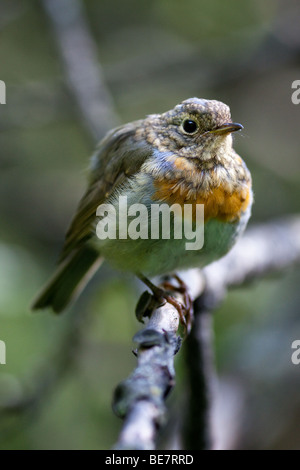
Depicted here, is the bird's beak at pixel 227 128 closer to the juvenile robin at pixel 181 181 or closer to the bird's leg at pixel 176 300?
the juvenile robin at pixel 181 181

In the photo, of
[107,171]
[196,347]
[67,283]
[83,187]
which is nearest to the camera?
[196,347]

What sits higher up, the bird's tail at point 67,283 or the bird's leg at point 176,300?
the bird's tail at point 67,283

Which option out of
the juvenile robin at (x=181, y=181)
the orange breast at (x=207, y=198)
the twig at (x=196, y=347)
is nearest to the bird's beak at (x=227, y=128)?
the juvenile robin at (x=181, y=181)

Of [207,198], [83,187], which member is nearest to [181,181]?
[207,198]

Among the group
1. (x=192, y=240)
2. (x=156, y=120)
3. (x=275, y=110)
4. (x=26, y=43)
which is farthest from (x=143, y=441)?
(x=26, y=43)

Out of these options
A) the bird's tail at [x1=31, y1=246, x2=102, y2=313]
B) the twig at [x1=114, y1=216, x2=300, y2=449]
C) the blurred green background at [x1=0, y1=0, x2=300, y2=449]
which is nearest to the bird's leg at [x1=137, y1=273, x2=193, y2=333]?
the twig at [x1=114, y1=216, x2=300, y2=449]

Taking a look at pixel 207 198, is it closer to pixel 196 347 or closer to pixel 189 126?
pixel 189 126
